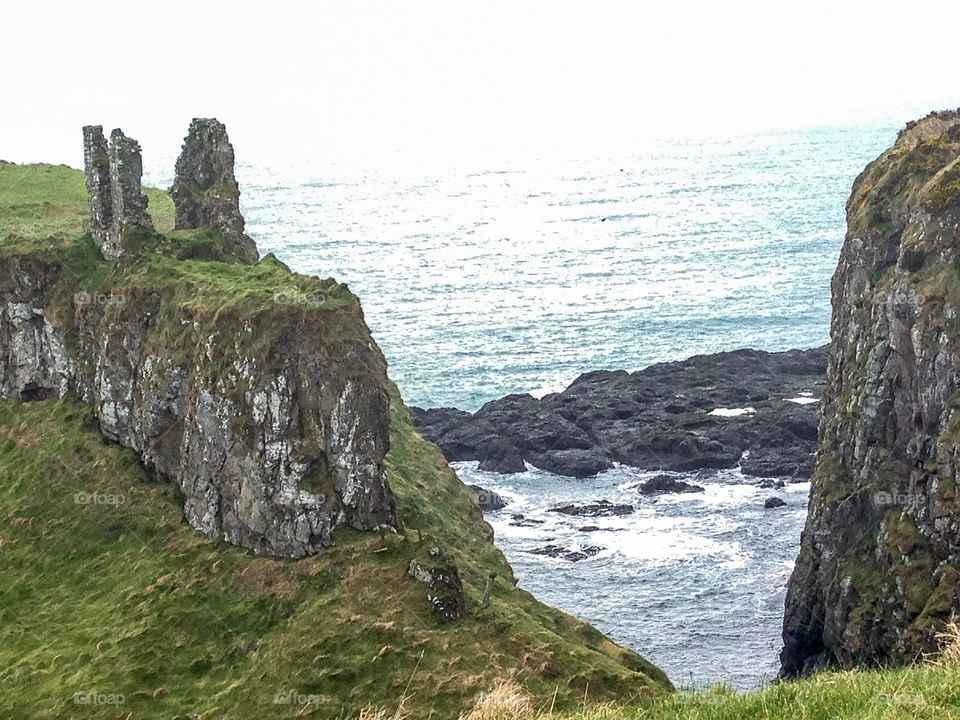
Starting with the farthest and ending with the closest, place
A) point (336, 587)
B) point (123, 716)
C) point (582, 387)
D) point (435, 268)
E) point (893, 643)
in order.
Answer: point (435, 268), point (582, 387), point (893, 643), point (336, 587), point (123, 716)

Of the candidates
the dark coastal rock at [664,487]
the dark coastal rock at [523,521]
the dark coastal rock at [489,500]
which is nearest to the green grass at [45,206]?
the dark coastal rock at [489,500]

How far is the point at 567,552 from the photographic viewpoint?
67125 mm

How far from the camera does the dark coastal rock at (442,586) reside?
36656 millimetres

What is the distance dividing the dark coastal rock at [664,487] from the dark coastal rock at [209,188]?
106ft

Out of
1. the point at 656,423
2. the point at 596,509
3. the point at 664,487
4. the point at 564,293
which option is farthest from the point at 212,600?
the point at 564,293

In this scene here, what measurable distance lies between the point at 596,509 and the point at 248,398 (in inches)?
1484

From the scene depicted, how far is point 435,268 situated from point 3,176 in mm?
100956

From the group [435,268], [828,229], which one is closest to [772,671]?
[435,268]

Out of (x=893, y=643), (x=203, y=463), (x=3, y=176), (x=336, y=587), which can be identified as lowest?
(x=893, y=643)

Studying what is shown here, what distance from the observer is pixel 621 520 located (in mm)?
71812

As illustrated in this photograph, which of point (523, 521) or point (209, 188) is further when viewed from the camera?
point (523, 521)

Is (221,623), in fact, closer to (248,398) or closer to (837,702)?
(248,398)

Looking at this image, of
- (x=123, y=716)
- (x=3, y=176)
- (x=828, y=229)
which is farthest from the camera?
(x=828, y=229)

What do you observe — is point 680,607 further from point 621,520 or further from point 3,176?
point 3,176
